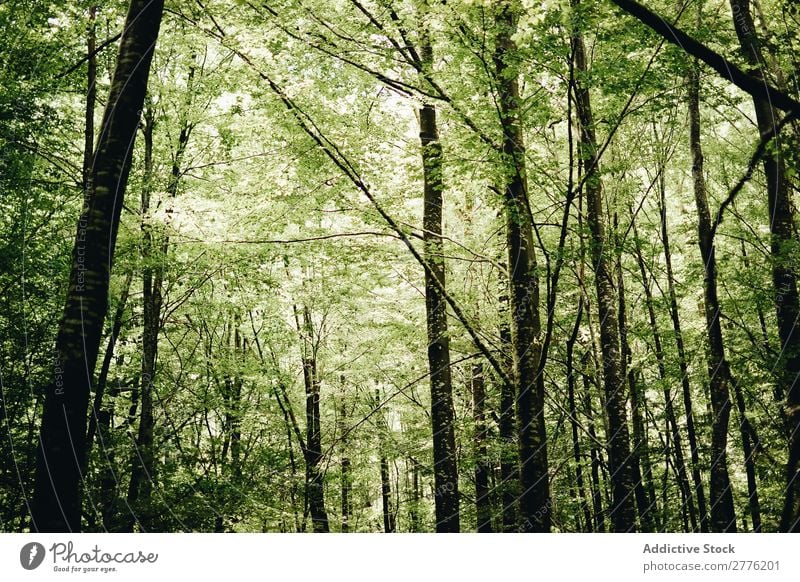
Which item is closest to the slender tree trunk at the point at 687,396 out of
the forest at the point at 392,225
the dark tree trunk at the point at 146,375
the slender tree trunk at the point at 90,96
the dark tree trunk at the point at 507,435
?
the forest at the point at 392,225

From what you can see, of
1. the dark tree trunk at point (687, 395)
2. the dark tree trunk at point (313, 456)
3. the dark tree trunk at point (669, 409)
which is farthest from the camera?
the dark tree trunk at point (313, 456)

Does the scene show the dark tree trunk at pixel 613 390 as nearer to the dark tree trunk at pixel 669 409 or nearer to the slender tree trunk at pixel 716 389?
the slender tree trunk at pixel 716 389

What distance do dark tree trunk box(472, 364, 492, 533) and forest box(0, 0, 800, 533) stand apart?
7cm

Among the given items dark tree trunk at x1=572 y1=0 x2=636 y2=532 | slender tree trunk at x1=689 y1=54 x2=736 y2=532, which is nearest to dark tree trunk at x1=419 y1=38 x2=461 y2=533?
dark tree trunk at x1=572 y1=0 x2=636 y2=532

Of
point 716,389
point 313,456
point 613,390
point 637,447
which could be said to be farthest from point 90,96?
point 313,456

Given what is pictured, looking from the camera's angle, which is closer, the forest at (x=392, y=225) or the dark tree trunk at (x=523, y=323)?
the forest at (x=392, y=225)

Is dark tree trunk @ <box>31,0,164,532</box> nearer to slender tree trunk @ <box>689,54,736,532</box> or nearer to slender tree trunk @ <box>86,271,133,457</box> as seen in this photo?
slender tree trunk @ <box>86,271,133,457</box>

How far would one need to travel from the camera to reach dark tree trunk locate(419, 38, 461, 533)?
8.30m

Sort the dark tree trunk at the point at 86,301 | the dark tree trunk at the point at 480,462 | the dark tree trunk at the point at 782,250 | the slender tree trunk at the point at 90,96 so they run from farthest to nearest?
the dark tree trunk at the point at 480,462 < the slender tree trunk at the point at 90,96 < the dark tree trunk at the point at 782,250 < the dark tree trunk at the point at 86,301

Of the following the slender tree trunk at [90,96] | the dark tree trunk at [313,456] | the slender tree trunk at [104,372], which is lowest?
the dark tree trunk at [313,456]

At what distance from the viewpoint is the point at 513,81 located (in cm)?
692
